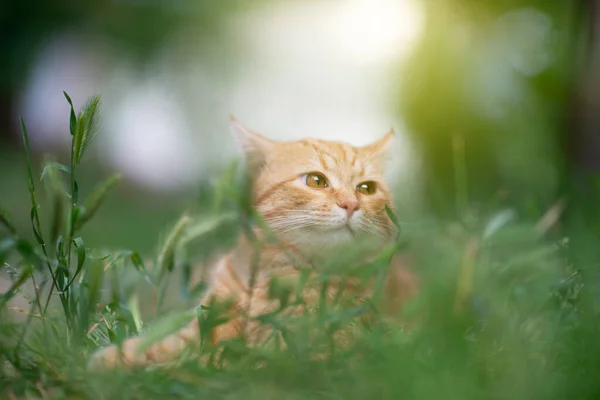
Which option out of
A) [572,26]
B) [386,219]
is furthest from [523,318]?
[572,26]

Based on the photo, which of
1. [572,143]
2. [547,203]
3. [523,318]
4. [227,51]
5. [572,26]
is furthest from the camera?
[227,51]

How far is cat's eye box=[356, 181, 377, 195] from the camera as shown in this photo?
1013mm

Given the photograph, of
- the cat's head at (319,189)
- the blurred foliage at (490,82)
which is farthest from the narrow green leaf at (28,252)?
the blurred foliage at (490,82)

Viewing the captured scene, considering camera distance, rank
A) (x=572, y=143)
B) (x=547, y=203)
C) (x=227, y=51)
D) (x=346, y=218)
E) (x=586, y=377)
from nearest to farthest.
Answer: (x=586, y=377)
(x=346, y=218)
(x=547, y=203)
(x=572, y=143)
(x=227, y=51)

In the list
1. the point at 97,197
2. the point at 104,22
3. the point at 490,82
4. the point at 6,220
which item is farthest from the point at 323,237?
the point at 104,22

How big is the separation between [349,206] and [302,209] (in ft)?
0.26

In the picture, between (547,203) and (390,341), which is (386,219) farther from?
(547,203)

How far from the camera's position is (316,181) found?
1018 millimetres

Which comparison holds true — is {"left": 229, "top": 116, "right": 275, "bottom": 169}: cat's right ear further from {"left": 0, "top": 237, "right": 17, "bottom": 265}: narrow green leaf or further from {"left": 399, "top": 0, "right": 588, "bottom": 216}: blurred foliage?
{"left": 399, "top": 0, "right": 588, "bottom": 216}: blurred foliage

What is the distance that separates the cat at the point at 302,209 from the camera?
0.92 meters

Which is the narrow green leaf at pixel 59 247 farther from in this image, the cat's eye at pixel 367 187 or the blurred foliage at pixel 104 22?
the blurred foliage at pixel 104 22

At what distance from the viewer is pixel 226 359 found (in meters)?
0.67

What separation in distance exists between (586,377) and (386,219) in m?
0.44

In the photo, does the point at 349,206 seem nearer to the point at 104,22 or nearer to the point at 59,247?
the point at 59,247
